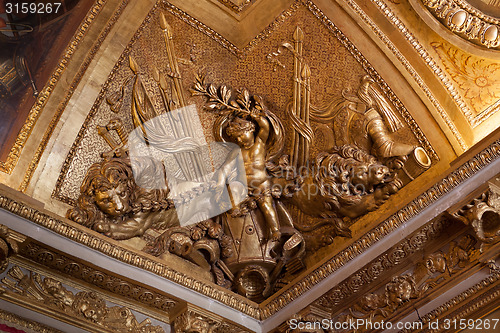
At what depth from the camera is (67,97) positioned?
6.30 metres

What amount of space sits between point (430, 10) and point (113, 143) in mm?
3587

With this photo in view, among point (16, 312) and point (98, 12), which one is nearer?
point (16, 312)

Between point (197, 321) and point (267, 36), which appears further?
point (267, 36)

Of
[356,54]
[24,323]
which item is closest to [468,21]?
[356,54]

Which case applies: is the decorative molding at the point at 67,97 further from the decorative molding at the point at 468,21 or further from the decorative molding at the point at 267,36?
the decorative molding at the point at 468,21

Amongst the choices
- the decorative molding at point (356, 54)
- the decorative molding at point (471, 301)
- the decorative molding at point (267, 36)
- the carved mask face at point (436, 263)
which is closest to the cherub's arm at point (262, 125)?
the decorative molding at point (267, 36)

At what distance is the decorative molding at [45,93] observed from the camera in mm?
5980

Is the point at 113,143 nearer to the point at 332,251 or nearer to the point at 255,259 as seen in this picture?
the point at 255,259

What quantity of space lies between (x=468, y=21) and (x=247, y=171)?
111 inches

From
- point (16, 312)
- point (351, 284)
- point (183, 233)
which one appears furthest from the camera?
point (183, 233)

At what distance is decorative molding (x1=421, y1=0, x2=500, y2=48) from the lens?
613cm

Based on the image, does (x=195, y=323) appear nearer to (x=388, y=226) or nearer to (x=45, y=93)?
(x=388, y=226)

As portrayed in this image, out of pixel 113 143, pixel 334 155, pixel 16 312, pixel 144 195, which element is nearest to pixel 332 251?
pixel 334 155

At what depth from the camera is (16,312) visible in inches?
209
